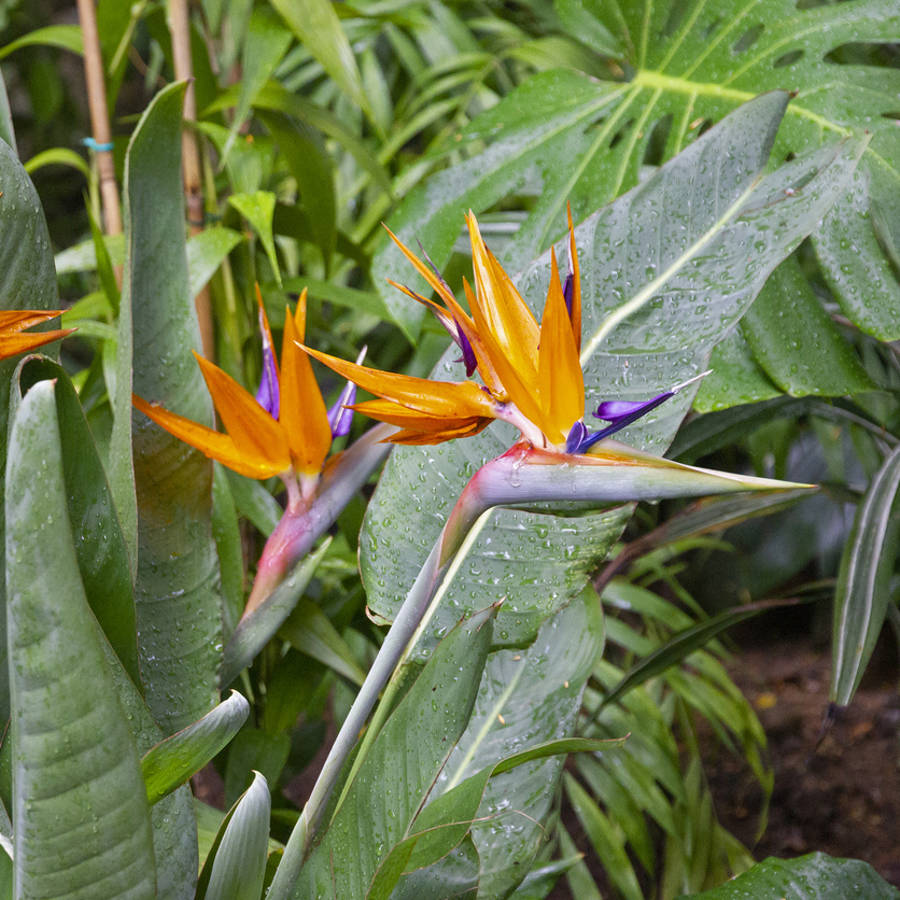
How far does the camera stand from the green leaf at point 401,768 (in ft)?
1.15

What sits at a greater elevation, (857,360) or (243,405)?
(243,405)

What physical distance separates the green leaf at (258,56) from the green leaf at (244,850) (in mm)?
484

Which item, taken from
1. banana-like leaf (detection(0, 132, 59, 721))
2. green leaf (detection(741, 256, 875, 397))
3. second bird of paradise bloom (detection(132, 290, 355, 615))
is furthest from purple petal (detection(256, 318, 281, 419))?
green leaf (detection(741, 256, 875, 397))

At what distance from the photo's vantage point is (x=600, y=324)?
19.8 inches

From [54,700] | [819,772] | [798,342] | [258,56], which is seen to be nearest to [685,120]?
[798,342]

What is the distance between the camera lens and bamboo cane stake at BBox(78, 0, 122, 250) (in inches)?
27.6

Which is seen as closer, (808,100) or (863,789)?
(808,100)

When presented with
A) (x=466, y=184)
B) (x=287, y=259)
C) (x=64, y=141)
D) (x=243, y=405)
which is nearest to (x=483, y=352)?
(x=243, y=405)

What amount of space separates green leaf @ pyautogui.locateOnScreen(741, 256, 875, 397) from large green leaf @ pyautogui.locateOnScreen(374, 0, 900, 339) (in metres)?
0.03

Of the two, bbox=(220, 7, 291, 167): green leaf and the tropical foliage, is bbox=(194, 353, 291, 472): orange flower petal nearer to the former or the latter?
the tropical foliage

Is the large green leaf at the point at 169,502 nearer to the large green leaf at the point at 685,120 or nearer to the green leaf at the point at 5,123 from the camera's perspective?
the green leaf at the point at 5,123

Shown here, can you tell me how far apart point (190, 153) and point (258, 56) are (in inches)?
4.0

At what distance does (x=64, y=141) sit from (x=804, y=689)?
198 cm

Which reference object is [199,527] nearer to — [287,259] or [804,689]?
[287,259]
